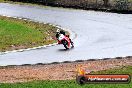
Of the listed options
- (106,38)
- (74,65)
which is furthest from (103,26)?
(74,65)

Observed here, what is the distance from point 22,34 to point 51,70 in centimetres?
1040

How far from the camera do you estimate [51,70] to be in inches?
882

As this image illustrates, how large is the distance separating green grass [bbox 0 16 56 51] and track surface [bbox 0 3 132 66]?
5.57 ft

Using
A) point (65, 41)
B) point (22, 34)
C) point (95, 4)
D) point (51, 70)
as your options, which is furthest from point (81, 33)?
point (95, 4)

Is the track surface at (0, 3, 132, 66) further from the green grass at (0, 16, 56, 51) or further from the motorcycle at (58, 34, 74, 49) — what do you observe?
the green grass at (0, 16, 56, 51)

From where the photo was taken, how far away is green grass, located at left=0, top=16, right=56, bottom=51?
2923 centimetres

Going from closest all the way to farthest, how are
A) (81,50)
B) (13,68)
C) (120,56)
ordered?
(13,68) → (120,56) → (81,50)

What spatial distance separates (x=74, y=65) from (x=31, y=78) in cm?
331

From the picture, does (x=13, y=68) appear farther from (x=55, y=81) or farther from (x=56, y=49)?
(x=56, y=49)

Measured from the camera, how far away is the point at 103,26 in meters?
36.2

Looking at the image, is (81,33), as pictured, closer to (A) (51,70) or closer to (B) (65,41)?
(B) (65,41)

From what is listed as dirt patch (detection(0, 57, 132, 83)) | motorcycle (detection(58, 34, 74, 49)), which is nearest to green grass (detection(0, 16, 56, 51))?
motorcycle (detection(58, 34, 74, 49))

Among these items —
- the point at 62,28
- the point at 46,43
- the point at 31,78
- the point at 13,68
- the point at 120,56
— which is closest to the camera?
the point at 31,78

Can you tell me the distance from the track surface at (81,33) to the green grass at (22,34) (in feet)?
5.57
